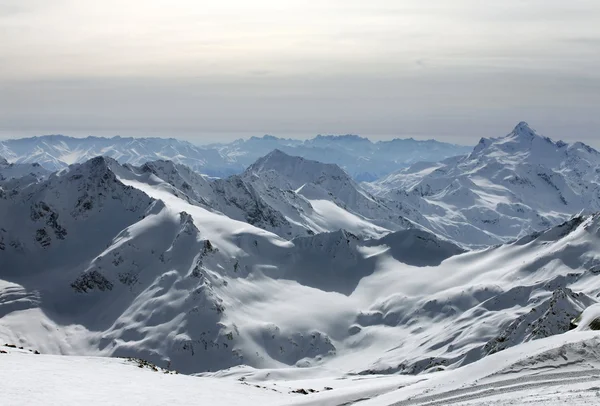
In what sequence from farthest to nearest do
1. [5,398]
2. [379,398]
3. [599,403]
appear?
[379,398] < [5,398] < [599,403]

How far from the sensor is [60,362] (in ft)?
195

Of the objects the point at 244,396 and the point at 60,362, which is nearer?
the point at 244,396

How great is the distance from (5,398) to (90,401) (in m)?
5.46

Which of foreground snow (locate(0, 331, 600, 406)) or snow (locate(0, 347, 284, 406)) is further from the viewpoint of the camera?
snow (locate(0, 347, 284, 406))

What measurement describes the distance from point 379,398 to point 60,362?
28576 millimetres

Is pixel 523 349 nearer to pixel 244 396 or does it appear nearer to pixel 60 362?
pixel 244 396

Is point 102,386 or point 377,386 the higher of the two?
point 102,386

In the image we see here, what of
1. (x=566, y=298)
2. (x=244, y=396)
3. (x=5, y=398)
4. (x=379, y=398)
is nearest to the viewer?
(x=5, y=398)

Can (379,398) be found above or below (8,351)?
below

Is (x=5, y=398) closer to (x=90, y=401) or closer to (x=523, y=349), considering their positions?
(x=90, y=401)

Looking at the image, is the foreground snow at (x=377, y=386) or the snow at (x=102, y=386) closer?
the foreground snow at (x=377, y=386)

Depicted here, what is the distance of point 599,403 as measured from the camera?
36562 mm

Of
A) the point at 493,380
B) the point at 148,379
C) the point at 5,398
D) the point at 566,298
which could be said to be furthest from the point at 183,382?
the point at 566,298

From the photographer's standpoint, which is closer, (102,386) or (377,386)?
(102,386)
